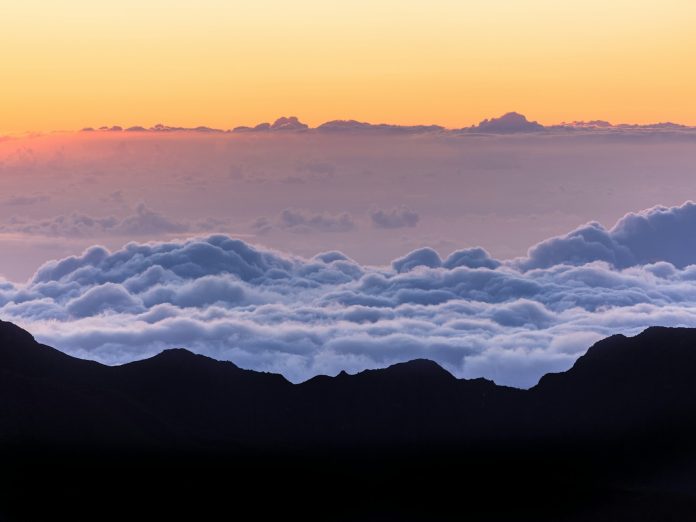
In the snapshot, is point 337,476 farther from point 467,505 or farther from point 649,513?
point 649,513

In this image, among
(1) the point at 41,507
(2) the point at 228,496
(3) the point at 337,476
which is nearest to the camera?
(1) the point at 41,507

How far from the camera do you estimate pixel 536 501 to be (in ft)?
609

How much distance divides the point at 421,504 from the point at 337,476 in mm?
15026

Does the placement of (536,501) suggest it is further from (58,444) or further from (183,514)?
(58,444)

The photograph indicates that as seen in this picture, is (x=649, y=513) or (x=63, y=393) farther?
(x=63, y=393)

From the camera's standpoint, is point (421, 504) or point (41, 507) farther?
point (421, 504)


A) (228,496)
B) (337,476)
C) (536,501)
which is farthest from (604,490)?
(228,496)

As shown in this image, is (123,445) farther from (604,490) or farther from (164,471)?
(604,490)

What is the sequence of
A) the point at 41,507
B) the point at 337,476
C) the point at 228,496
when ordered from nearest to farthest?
the point at 41,507
the point at 228,496
the point at 337,476

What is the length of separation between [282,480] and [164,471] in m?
17.4

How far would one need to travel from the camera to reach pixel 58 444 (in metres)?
182

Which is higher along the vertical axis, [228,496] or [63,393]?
[63,393]

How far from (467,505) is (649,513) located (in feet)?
85.6

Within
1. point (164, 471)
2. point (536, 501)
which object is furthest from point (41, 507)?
point (536, 501)
